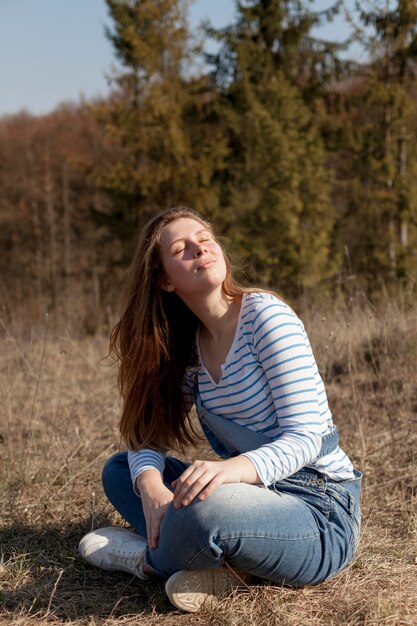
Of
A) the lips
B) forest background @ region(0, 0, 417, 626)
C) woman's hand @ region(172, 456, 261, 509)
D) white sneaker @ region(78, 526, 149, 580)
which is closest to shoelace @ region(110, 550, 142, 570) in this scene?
white sneaker @ region(78, 526, 149, 580)

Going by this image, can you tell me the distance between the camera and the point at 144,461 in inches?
87.2

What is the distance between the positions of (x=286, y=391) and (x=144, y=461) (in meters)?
0.51

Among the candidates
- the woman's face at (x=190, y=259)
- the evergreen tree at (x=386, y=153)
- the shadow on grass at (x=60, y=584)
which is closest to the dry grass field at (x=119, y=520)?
the shadow on grass at (x=60, y=584)

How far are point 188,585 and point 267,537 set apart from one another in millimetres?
272

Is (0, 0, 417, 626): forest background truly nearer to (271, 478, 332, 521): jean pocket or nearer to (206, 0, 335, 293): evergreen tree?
(206, 0, 335, 293): evergreen tree

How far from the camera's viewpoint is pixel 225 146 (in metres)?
13.1

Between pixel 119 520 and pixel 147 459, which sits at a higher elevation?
pixel 147 459

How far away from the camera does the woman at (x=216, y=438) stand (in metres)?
1.86

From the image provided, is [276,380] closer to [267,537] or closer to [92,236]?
[267,537]

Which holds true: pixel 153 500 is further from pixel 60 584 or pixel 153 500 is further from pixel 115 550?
pixel 60 584

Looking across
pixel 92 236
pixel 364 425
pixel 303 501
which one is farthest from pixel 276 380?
pixel 92 236

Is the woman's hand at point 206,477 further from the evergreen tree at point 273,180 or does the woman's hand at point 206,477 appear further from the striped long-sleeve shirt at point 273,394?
the evergreen tree at point 273,180

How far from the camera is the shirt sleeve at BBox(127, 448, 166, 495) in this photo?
2.19m

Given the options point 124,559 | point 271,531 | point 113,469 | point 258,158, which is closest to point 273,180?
point 258,158
